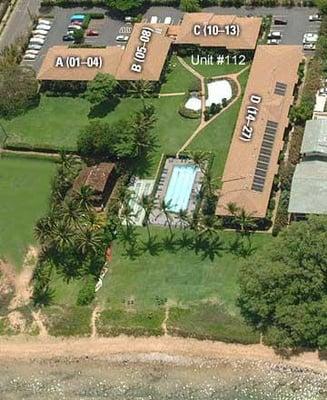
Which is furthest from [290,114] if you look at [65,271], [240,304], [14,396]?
[14,396]

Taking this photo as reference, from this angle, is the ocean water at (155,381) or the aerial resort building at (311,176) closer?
the ocean water at (155,381)

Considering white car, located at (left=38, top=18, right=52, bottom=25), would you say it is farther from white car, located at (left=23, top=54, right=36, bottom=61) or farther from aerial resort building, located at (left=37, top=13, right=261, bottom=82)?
aerial resort building, located at (left=37, top=13, right=261, bottom=82)

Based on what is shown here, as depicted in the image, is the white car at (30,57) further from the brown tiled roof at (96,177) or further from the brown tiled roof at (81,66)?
the brown tiled roof at (96,177)

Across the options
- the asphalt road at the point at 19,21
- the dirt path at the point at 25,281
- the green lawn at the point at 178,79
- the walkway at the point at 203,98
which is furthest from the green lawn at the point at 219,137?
the asphalt road at the point at 19,21

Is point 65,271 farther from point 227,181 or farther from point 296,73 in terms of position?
point 296,73

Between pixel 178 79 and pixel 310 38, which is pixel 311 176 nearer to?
pixel 310 38
